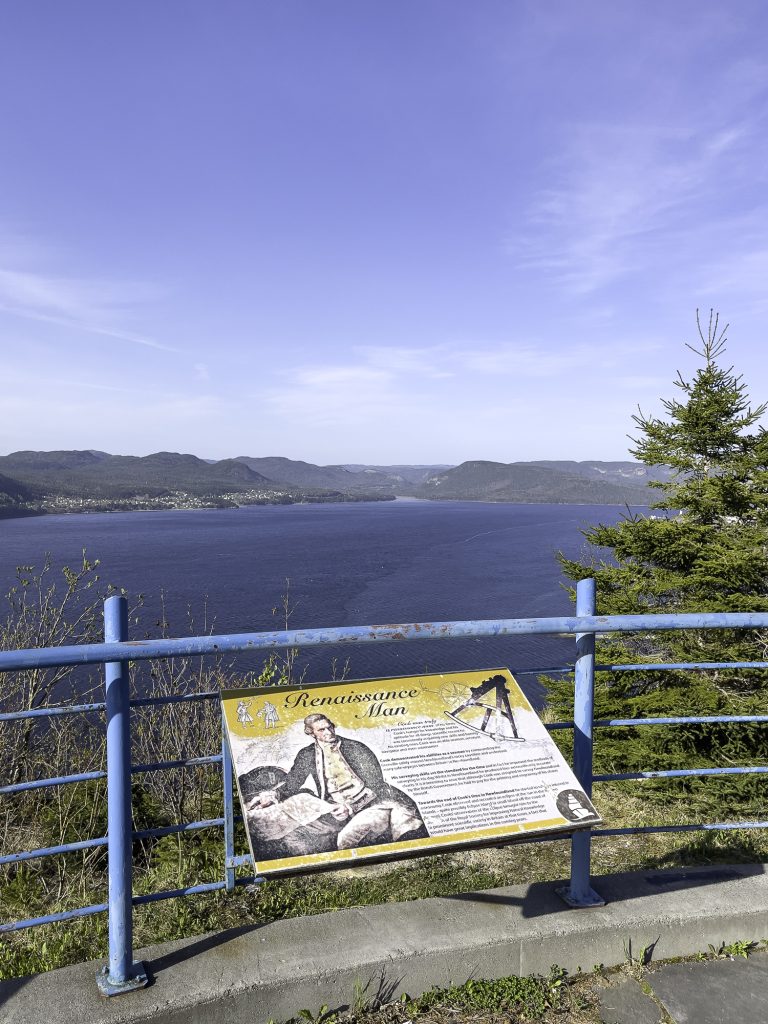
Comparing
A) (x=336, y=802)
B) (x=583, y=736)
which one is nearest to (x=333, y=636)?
(x=336, y=802)

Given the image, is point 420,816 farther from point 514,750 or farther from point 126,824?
point 126,824

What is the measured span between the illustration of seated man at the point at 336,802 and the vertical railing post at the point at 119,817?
0.49 meters

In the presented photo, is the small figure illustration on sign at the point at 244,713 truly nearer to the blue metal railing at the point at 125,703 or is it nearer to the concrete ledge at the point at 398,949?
the blue metal railing at the point at 125,703

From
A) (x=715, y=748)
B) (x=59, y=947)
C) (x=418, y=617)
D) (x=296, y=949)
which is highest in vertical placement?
(x=296, y=949)

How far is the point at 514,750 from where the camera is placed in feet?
8.21

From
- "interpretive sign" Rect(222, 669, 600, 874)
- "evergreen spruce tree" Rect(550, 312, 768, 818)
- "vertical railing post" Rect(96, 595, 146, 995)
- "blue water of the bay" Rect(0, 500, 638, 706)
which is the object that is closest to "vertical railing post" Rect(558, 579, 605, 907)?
"interpretive sign" Rect(222, 669, 600, 874)

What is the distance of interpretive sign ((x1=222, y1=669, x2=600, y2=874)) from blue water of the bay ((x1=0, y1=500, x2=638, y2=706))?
7.82 meters

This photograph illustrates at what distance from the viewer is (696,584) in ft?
34.0

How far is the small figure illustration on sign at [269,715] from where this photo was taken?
7.82 feet

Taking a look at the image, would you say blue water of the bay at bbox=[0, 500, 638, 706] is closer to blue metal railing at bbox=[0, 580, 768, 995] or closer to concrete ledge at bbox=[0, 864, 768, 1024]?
concrete ledge at bbox=[0, 864, 768, 1024]

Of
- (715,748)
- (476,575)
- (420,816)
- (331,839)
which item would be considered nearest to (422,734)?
(420,816)

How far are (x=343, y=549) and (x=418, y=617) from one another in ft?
127

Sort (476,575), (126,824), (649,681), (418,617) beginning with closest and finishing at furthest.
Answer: (126,824) < (649,681) < (418,617) < (476,575)

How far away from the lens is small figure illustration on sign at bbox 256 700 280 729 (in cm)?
238
